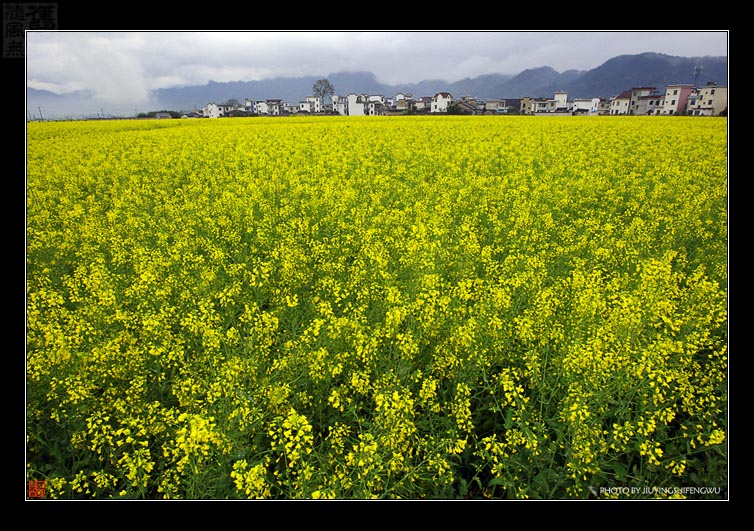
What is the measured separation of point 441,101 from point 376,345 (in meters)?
29.4

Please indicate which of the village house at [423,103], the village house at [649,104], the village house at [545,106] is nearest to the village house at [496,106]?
the village house at [545,106]

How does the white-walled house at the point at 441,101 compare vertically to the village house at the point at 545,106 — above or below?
above

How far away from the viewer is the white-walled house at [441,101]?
2852 centimetres

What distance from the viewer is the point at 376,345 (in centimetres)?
364

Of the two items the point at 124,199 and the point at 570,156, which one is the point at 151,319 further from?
the point at 570,156

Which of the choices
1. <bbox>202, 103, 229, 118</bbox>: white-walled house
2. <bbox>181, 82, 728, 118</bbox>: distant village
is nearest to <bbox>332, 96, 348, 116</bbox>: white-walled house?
<bbox>181, 82, 728, 118</bbox>: distant village

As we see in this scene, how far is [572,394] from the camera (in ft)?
10.1

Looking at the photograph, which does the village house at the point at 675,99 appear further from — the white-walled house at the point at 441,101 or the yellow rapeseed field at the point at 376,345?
the white-walled house at the point at 441,101

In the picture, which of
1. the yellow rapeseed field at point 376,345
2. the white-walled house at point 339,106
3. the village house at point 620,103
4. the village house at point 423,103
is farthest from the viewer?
the white-walled house at point 339,106

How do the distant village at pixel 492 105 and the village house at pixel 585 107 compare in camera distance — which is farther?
the village house at pixel 585 107

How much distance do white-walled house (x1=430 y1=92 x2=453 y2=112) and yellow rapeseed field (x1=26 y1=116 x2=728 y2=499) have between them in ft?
71.8

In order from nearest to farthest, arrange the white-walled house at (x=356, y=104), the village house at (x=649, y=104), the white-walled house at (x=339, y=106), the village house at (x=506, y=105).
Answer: the village house at (x=649, y=104)
the village house at (x=506, y=105)
the white-walled house at (x=356, y=104)
the white-walled house at (x=339, y=106)

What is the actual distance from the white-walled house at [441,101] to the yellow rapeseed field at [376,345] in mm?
21896

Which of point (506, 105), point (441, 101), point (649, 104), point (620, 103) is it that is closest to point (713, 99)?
point (649, 104)
